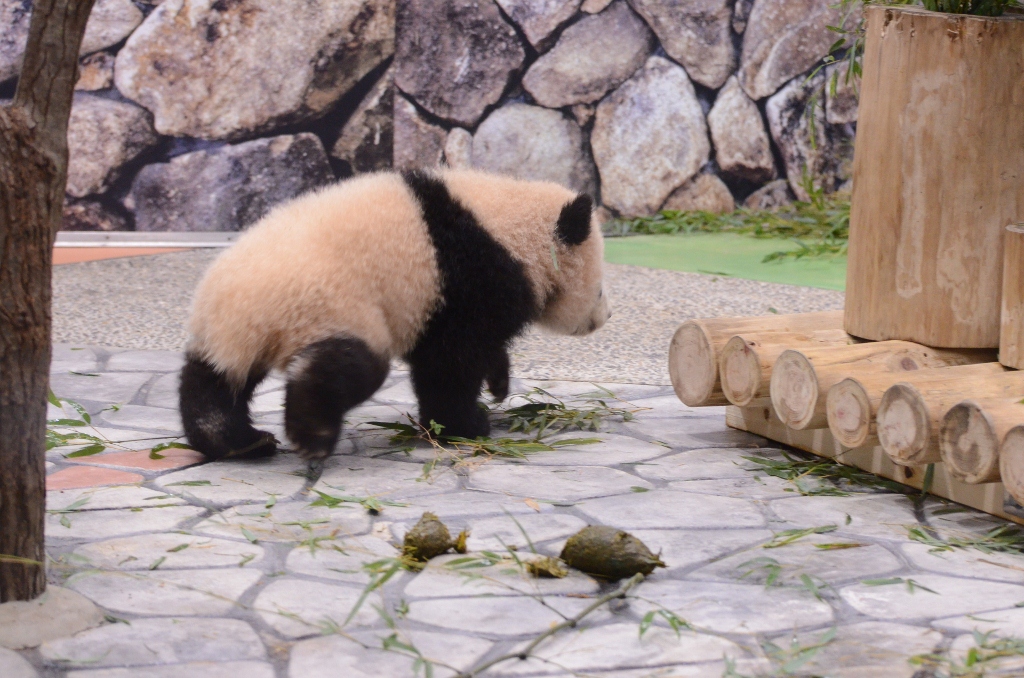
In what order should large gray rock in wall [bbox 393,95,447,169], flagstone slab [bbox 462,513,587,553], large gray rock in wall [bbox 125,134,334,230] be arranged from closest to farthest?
flagstone slab [bbox 462,513,587,553] < large gray rock in wall [bbox 125,134,334,230] < large gray rock in wall [bbox 393,95,447,169]

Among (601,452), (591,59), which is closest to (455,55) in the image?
(591,59)

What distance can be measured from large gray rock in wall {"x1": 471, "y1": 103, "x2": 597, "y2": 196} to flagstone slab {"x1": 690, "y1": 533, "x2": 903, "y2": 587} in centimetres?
541

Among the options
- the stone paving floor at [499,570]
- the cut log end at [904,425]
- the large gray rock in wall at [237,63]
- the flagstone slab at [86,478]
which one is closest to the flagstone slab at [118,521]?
the stone paving floor at [499,570]

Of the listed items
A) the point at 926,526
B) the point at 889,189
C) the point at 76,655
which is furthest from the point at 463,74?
the point at 76,655

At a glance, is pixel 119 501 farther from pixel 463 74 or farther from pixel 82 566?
pixel 463 74

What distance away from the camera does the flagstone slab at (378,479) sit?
10.1ft

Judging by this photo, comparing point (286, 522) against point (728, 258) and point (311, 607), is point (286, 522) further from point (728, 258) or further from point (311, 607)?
point (728, 258)

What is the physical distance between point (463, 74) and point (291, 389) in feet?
17.0

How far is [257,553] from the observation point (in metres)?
2.59

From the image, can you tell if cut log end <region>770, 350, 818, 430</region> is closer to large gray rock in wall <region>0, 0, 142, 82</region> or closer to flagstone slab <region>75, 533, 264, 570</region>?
flagstone slab <region>75, 533, 264, 570</region>

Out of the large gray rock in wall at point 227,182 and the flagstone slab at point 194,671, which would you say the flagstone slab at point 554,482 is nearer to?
the flagstone slab at point 194,671

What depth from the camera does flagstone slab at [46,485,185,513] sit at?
292cm

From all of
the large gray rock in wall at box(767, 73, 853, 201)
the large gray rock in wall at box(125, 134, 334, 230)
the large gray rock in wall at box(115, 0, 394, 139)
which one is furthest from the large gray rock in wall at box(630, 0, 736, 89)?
the large gray rock in wall at box(125, 134, 334, 230)

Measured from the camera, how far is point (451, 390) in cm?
347
